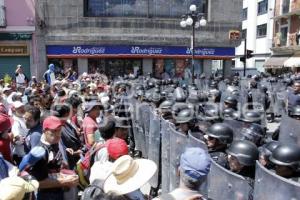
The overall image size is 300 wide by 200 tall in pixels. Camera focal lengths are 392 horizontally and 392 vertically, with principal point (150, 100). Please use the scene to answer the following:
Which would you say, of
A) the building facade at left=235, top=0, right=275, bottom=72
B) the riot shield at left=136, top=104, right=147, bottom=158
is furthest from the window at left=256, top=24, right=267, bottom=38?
the riot shield at left=136, top=104, right=147, bottom=158

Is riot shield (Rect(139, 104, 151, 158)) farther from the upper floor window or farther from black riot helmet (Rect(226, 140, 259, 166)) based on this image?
the upper floor window

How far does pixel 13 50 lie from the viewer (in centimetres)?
2353

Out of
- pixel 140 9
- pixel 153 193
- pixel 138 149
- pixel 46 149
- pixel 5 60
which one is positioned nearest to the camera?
pixel 46 149

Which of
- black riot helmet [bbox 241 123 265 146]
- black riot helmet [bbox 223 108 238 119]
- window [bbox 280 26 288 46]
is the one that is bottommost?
black riot helmet [bbox 241 123 265 146]

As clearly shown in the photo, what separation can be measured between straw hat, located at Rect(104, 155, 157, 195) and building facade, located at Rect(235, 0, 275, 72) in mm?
42752

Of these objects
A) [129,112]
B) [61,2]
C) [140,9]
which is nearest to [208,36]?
[140,9]

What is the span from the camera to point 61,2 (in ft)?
80.5

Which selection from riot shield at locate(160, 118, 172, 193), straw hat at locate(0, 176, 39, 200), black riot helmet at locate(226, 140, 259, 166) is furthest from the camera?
riot shield at locate(160, 118, 172, 193)

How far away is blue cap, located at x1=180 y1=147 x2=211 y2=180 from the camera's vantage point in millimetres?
2594

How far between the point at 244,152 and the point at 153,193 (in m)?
2.46

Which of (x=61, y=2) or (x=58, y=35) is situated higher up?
(x=61, y=2)

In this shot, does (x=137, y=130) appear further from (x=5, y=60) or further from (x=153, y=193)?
(x=5, y=60)

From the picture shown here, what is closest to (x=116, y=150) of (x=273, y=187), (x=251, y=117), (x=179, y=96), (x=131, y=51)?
(x=273, y=187)

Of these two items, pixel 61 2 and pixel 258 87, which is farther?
pixel 61 2
